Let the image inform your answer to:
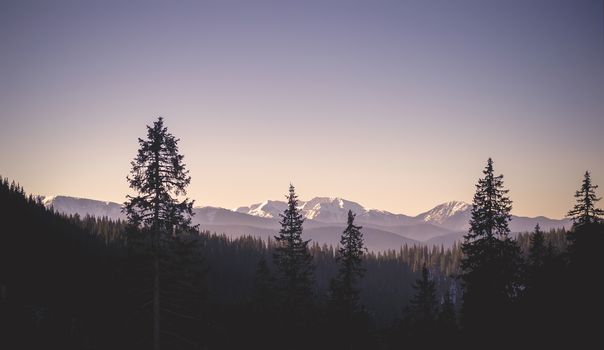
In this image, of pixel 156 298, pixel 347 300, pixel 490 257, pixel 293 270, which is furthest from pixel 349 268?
pixel 156 298

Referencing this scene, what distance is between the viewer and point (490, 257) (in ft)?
86.8

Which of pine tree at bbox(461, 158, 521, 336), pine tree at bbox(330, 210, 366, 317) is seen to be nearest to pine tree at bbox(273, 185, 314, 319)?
pine tree at bbox(330, 210, 366, 317)

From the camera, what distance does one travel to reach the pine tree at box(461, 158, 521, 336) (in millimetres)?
25906

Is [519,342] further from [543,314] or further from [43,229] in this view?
[43,229]

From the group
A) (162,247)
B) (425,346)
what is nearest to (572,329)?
(425,346)

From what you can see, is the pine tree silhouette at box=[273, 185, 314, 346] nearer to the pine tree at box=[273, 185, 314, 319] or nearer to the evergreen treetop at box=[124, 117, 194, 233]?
the pine tree at box=[273, 185, 314, 319]

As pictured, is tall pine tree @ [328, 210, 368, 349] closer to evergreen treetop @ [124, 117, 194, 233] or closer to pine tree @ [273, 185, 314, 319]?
pine tree @ [273, 185, 314, 319]

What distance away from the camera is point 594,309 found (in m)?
22.9

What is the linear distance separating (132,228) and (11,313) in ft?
65.9

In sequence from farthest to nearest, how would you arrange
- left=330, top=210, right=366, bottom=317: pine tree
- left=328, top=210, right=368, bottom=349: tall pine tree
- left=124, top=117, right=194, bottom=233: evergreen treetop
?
left=328, top=210, right=368, bottom=349: tall pine tree → left=330, top=210, right=366, bottom=317: pine tree → left=124, top=117, right=194, bottom=233: evergreen treetop

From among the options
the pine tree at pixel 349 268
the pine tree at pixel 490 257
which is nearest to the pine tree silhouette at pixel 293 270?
the pine tree at pixel 349 268

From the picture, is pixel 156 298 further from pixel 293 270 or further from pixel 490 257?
pixel 490 257

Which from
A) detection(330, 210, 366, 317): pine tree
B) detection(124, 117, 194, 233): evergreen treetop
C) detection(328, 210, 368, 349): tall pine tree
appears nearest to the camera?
detection(124, 117, 194, 233): evergreen treetop

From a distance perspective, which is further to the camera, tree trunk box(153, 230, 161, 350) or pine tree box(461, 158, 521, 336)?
pine tree box(461, 158, 521, 336)
